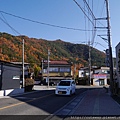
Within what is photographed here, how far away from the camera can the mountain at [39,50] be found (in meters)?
67.9

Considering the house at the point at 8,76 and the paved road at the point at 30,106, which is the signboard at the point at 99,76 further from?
the paved road at the point at 30,106

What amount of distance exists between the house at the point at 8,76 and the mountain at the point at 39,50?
15.8 meters

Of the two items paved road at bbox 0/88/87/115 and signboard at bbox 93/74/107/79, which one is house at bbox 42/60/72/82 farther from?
paved road at bbox 0/88/87/115

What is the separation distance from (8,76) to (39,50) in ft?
181

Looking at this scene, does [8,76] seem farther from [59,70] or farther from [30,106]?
[59,70]

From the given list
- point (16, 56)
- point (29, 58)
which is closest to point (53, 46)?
point (29, 58)

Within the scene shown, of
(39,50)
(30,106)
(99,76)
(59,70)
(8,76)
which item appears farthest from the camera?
(39,50)

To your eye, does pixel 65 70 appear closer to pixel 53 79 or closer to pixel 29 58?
pixel 53 79

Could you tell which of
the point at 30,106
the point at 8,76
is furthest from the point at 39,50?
the point at 30,106

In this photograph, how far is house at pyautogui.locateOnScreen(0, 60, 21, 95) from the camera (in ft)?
98.0

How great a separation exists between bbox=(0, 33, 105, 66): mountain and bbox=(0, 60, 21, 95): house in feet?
51.9

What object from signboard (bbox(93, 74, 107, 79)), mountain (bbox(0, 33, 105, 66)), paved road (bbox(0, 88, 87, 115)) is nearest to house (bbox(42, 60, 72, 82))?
mountain (bbox(0, 33, 105, 66))

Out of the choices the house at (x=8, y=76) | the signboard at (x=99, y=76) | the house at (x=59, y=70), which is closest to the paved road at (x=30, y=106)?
the house at (x=8, y=76)

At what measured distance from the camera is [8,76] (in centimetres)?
3191
